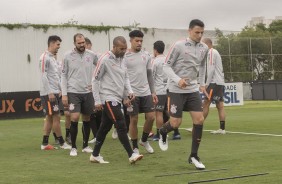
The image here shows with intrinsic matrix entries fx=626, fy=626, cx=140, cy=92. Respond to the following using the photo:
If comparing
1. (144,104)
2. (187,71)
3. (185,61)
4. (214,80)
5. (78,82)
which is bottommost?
(144,104)

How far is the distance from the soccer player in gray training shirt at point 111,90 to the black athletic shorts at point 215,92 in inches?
199

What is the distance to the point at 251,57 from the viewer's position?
4197cm

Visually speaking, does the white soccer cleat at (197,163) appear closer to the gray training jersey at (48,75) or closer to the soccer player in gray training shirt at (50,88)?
the soccer player in gray training shirt at (50,88)

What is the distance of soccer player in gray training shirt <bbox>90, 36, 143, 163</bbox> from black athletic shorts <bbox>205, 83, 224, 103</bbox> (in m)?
5.06

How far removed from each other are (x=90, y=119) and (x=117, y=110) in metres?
2.25

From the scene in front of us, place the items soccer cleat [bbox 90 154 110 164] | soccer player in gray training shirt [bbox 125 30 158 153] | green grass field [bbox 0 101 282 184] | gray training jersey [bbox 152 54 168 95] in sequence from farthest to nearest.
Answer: gray training jersey [bbox 152 54 168 95]
soccer player in gray training shirt [bbox 125 30 158 153]
soccer cleat [bbox 90 154 110 164]
green grass field [bbox 0 101 282 184]

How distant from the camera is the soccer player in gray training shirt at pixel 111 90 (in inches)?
373

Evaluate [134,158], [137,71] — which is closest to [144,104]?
[137,71]

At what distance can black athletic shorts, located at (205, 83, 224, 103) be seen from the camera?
47.8ft

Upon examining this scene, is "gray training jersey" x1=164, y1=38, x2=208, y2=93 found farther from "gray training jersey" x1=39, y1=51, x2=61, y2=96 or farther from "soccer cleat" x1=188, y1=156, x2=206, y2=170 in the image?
"gray training jersey" x1=39, y1=51, x2=61, y2=96

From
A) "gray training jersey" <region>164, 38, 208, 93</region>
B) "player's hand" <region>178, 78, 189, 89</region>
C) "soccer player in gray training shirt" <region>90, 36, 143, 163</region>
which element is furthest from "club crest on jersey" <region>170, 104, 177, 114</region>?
"soccer player in gray training shirt" <region>90, 36, 143, 163</region>

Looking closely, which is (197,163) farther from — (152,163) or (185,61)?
(185,61)

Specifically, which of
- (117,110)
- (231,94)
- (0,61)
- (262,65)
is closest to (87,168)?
(117,110)

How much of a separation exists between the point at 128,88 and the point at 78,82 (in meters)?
1.65
